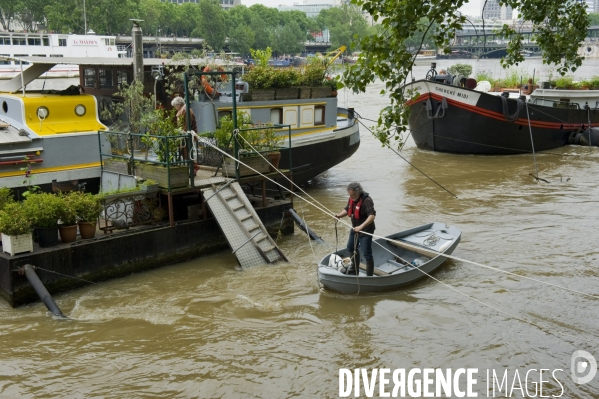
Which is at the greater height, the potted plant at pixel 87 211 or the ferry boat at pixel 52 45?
the ferry boat at pixel 52 45

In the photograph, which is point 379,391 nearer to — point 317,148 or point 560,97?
point 317,148

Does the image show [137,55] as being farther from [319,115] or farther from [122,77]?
[319,115]

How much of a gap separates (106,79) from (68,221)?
607 cm

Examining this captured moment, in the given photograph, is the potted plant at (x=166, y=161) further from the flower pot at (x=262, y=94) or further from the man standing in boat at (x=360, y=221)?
the flower pot at (x=262, y=94)

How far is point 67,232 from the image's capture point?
33.4 feet

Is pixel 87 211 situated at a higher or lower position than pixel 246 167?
lower

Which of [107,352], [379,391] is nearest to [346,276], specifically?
[379,391]

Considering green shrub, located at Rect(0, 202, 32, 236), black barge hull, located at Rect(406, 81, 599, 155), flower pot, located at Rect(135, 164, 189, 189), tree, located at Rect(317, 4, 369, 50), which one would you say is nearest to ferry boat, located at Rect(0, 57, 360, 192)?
flower pot, located at Rect(135, 164, 189, 189)

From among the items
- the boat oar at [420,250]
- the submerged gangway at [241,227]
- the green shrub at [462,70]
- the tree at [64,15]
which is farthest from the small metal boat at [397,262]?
the tree at [64,15]

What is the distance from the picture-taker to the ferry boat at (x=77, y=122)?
12453 mm

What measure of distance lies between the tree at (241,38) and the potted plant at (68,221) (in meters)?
98.0

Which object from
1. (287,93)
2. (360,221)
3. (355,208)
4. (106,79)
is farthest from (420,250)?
(106,79)

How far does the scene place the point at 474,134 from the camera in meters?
24.0

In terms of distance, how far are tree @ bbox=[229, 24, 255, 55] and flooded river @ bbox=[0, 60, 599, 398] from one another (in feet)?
317
